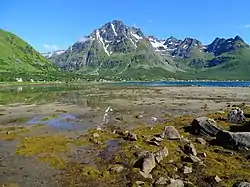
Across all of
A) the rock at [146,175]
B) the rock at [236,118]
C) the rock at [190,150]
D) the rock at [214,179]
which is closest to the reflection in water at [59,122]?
the rock at [190,150]

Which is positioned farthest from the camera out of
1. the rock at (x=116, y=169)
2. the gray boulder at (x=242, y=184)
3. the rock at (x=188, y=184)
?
the rock at (x=116, y=169)

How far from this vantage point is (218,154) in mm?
30641

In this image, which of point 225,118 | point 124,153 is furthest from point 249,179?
point 225,118

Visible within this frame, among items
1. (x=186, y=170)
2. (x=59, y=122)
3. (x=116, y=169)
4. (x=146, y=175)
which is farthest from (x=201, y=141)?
(x=59, y=122)

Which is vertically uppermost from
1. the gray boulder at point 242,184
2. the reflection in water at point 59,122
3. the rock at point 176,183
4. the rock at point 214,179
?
the gray boulder at point 242,184

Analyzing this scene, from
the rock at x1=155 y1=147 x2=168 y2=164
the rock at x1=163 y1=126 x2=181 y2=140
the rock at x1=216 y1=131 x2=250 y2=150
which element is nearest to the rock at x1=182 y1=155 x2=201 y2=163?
the rock at x1=155 y1=147 x2=168 y2=164

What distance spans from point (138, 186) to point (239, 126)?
27.4 meters

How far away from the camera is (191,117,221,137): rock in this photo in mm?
39147

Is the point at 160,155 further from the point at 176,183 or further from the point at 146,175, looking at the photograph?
the point at 176,183

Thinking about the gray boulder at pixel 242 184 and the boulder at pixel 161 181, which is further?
the boulder at pixel 161 181

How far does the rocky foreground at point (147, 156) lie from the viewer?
24062mm

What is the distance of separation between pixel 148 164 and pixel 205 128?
1598cm

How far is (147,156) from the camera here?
27.3 m

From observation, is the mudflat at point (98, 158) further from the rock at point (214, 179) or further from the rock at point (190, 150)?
the rock at point (190, 150)
